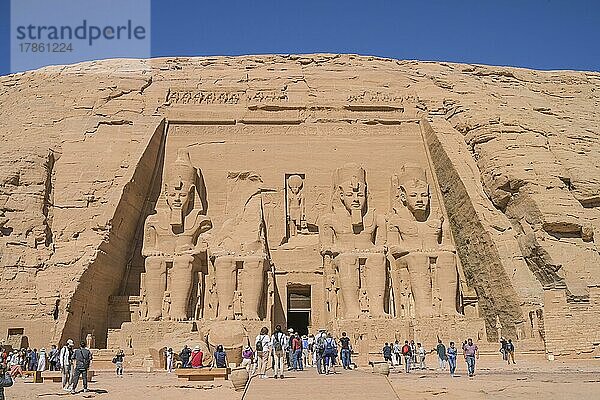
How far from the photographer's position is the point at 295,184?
715 inches

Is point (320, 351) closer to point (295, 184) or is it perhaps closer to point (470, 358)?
point (470, 358)

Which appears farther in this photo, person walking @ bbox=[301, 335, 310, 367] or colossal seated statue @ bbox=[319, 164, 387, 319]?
colossal seated statue @ bbox=[319, 164, 387, 319]

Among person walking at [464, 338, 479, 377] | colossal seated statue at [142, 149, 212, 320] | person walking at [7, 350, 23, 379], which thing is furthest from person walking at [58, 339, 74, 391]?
person walking at [464, 338, 479, 377]

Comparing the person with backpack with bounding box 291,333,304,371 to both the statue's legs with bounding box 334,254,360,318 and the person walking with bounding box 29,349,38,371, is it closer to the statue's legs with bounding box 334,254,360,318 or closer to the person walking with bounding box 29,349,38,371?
the statue's legs with bounding box 334,254,360,318

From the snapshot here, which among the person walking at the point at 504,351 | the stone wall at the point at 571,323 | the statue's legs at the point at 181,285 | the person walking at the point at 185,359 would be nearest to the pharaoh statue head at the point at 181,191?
the statue's legs at the point at 181,285

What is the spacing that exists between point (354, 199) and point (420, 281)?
256 centimetres

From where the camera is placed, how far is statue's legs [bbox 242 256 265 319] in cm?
1591

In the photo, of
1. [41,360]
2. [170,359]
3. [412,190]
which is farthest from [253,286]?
[41,360]

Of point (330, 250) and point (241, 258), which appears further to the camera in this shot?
point (330, 250)

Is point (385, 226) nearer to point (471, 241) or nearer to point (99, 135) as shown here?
point (471, 241)

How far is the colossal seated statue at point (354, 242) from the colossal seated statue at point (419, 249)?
0.52 m

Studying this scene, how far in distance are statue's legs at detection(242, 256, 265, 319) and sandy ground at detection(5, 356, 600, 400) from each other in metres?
4.57

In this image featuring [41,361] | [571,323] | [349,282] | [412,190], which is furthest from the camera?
[412,190]

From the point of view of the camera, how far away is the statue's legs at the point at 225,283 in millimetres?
16141
